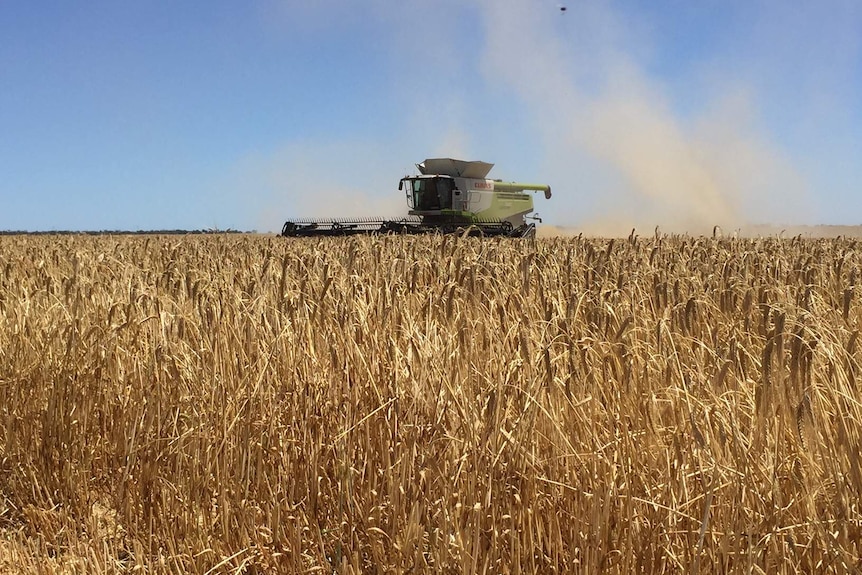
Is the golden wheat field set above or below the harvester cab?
below

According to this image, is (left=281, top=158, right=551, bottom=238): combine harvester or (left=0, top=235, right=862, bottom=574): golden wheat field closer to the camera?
(left=0, top=235, right=862, bottom=574): golden wheat field

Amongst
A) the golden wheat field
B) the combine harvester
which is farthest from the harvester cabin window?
the golden wheat field

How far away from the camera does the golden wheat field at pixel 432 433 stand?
2.02 meters

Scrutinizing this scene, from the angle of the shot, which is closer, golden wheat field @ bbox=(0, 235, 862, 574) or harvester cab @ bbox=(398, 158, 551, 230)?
golden wheat field @ bbox=(0, 235, 862, 574)

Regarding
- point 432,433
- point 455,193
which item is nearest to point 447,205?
point 455,193

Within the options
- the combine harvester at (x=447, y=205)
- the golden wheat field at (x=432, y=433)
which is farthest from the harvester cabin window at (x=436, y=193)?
the golden wheat field at (x=432, y=433)

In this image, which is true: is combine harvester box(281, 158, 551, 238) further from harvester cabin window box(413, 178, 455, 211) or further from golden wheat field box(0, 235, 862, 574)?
golden wheat field box(0, 235, 862, 574)

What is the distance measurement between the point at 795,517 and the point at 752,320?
4.87ft

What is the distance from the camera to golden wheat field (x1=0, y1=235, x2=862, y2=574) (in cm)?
202

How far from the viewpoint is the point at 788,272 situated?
466 cm

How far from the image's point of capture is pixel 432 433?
2.53 m

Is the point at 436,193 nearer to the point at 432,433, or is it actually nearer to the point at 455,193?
the point at 455,193

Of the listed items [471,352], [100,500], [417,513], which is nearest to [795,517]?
[417,513]

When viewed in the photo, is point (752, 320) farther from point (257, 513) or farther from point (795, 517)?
point (257, 513)
